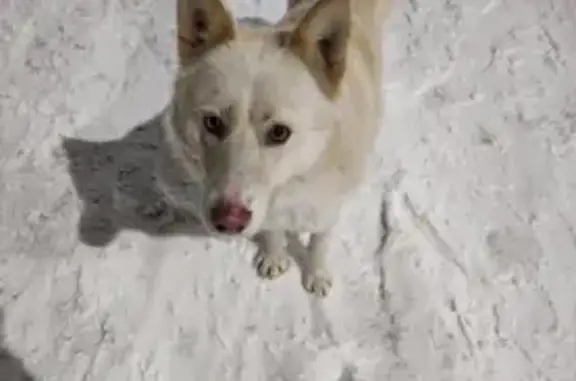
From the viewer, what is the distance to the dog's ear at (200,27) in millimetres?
1027

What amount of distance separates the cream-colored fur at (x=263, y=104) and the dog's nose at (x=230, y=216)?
11mm

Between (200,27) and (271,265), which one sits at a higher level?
(200,27)

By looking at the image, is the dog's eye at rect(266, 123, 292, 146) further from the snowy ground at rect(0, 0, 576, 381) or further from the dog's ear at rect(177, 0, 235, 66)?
the snowy ground at rect(0, 0, 576, 381)

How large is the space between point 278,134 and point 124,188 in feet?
1.68

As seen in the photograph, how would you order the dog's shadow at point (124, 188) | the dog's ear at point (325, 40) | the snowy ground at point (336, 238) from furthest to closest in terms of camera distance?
the dog's shadow at point (124, 188) < the snowy ground at point (336, 238) < the dog's ear at point (325, 40)

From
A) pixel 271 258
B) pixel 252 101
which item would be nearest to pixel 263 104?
pixel 252 101

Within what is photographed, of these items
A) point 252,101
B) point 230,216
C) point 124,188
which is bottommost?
point 124,188

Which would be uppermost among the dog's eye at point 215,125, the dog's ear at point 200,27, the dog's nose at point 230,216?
the dog's ear at point 200,27

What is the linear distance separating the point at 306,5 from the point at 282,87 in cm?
32

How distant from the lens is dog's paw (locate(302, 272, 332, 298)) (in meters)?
1.35

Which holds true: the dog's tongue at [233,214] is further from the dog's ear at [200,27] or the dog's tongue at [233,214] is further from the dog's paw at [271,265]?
the dog's paw at [271,265]

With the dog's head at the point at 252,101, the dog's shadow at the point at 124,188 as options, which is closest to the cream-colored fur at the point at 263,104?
the dog's head at the point at 252,101

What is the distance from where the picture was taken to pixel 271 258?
4.48 feet

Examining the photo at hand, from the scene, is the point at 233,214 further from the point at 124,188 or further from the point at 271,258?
the point at 124,188
